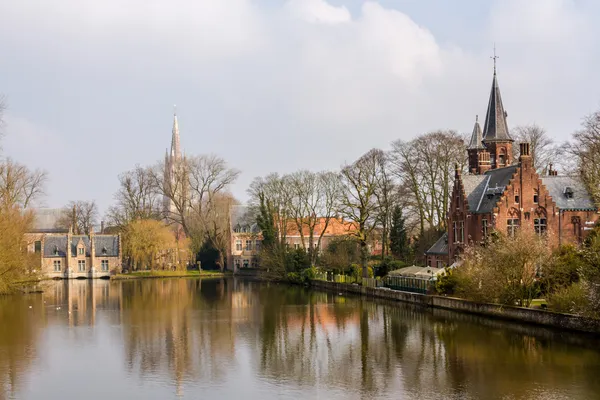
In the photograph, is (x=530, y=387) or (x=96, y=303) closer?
(x=530, y=387)

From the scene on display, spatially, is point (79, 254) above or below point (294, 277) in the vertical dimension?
above

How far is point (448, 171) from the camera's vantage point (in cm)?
5081

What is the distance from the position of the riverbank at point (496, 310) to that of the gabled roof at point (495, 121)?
45.9 ft

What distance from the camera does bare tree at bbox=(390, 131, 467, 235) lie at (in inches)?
1980

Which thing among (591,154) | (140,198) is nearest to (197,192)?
(140,198)

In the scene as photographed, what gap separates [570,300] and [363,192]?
2518cm

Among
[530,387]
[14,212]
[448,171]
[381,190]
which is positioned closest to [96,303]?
Answer: [14,212]

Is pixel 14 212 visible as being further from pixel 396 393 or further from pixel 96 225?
pixel 96 225

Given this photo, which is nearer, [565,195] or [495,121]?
[565,195]

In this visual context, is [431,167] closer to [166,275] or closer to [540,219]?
[540,219]

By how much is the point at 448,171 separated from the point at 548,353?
97.5 ft

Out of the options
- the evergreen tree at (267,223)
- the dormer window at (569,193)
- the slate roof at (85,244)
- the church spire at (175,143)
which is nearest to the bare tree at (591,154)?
the dormer window at (569,193)

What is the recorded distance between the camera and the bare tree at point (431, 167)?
1980 inches

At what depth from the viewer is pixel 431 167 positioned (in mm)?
50219
